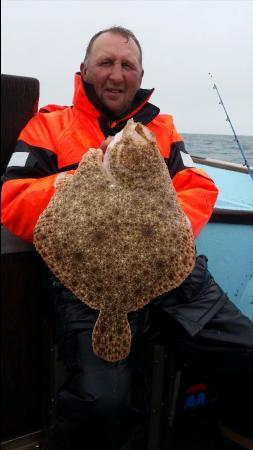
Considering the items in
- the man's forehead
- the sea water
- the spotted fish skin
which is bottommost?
the sea water

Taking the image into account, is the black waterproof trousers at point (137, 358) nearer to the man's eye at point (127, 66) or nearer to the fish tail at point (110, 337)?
the fish tail at point (110, 337)

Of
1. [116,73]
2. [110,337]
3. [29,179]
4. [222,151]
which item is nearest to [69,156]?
[29,179]

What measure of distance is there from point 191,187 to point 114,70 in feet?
2.69

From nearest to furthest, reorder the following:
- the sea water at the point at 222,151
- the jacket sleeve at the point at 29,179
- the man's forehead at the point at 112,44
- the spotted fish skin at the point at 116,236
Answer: the spotted fish skin at the point at 116,236 < the jacket sleeve at the point at 29,179 < the man's forehead at the point at 112,44 < the sea water at the point at 222,151

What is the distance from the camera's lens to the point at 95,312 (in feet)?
6.33

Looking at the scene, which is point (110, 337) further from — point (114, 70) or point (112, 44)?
point (112, 44)

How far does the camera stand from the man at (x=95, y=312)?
1823mm

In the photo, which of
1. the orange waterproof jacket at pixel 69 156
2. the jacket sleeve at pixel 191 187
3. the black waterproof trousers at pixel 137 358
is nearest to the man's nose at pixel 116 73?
the orange waterproof jacket at pixel 69 156

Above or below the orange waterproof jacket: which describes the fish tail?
below

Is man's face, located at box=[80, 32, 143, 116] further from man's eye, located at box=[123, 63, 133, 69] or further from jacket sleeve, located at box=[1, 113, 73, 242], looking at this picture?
jacket sleeve, located at box=[1, 113, 73, 242]

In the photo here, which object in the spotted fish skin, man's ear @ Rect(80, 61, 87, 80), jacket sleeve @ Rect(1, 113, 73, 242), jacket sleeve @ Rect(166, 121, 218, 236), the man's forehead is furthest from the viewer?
man's ear @ Rect(80, 61, 87, 80)

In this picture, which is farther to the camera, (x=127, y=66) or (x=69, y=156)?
(x=127, y=66)

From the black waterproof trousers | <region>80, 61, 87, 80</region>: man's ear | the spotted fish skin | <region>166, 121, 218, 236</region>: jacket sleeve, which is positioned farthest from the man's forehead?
→ the black waterproof trousers

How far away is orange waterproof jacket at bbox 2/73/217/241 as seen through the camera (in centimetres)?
192
